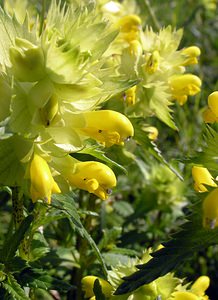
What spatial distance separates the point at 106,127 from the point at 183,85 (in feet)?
1.53

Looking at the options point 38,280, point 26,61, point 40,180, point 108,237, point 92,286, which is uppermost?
point 26,61

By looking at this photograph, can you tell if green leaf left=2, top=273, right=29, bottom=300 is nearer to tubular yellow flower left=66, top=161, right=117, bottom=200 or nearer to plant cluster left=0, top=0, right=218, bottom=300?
plant cluster left=0, top=0, right=218, bottom=300

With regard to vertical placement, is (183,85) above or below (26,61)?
below

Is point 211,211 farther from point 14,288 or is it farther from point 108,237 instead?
point 108,237

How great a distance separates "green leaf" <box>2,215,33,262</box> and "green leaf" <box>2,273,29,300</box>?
0.03m

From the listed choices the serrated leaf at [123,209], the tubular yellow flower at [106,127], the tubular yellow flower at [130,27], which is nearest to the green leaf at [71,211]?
the tubular yellow flower at [106,127]

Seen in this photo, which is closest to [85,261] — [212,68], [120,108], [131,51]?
[120,108]

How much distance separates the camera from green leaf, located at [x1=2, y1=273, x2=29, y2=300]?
3.19 ft

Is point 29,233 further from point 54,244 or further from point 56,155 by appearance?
point 54,244

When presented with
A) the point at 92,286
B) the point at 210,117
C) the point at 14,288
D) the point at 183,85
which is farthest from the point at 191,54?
the point at 14,288

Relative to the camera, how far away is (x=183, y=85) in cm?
142

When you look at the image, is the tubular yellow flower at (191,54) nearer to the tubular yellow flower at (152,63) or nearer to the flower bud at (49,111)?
the tubular yellow flower at (152,63)

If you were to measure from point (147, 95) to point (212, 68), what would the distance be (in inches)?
65.6

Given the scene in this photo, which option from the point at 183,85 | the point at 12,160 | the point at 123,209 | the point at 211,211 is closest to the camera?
the point at 211,211
